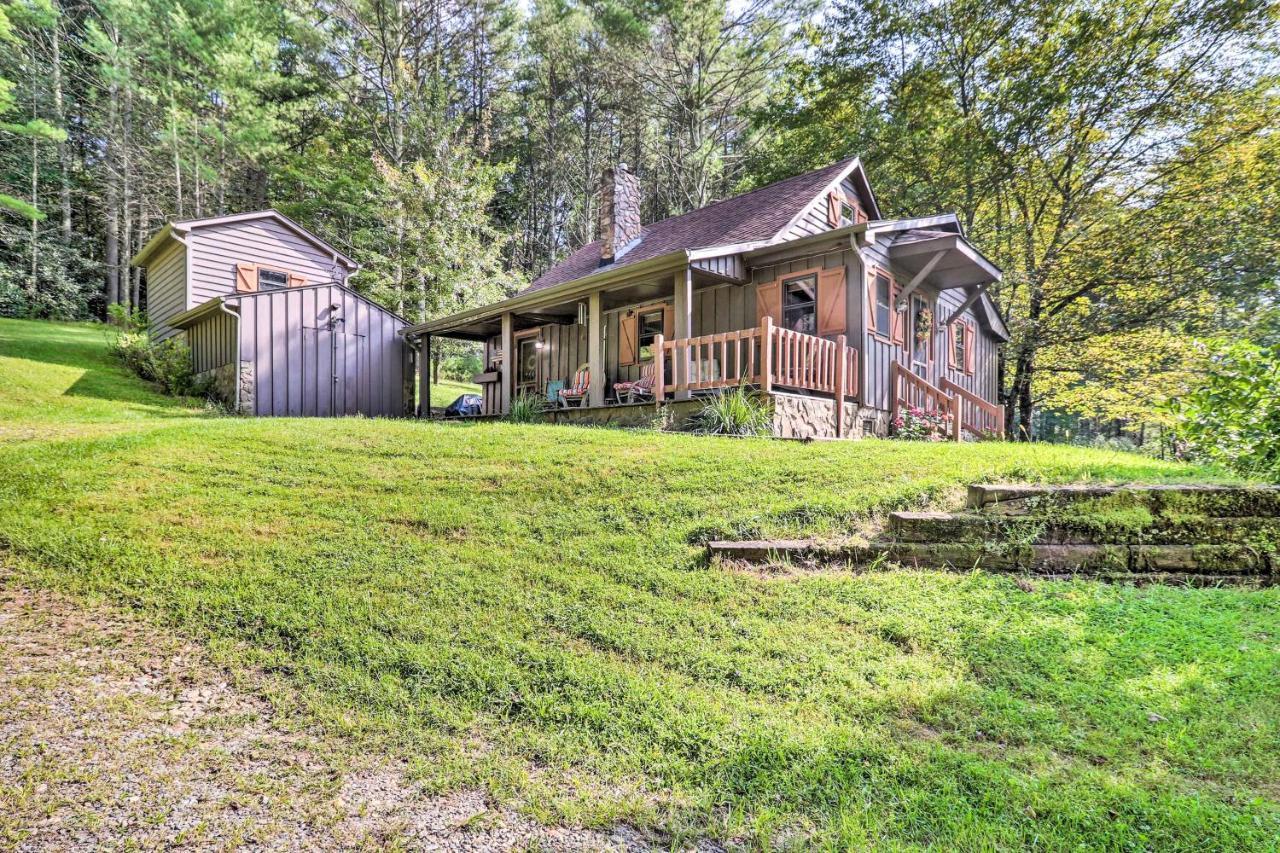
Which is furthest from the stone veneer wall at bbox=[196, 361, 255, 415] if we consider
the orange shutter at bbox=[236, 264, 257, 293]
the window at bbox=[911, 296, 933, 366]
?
the window at bbox=[911, 296, 933, 366]

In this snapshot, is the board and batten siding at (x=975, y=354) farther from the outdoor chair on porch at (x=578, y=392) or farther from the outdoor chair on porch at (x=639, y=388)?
the outdoor chair on porch at (x=578, y=392)

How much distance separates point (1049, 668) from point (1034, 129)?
17618mm

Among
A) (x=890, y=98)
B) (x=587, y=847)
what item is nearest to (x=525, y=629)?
(x=587, y=847)

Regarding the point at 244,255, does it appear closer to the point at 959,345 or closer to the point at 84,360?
the point at 84,360

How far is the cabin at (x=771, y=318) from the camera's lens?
31.1 ft

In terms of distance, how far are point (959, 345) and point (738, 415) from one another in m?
9.26

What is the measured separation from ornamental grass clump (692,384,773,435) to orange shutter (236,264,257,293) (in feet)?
46.8

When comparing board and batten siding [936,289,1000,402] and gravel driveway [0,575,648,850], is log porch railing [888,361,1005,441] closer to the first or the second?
board and batten siding [936,289,1000,402]

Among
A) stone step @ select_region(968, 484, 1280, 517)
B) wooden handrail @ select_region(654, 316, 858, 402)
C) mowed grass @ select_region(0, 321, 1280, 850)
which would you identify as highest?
wooden handrail @ select_region(654, 316, 858, 402)

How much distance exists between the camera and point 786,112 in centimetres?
2017

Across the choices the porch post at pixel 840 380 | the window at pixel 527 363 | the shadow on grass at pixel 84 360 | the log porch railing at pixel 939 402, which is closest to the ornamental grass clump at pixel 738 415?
the porch post at pixel 840 380

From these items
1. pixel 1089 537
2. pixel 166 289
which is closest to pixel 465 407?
pixel 166 289

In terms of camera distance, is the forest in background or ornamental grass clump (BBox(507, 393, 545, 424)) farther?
the forest in background

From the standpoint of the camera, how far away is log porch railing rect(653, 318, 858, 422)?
879 centimetres
